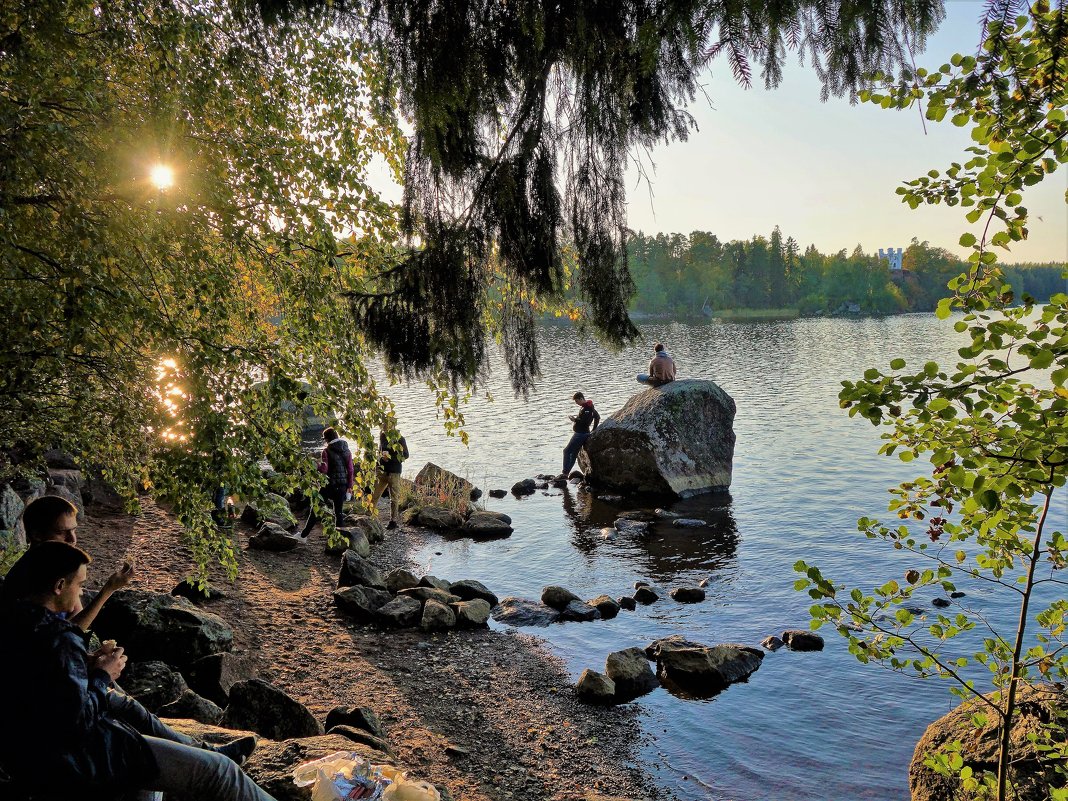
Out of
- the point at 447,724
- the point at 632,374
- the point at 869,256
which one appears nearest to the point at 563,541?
the point at 447,724

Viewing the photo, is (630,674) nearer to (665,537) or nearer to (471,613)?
(471,613)

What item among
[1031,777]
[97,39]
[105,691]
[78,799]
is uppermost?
[97,39]

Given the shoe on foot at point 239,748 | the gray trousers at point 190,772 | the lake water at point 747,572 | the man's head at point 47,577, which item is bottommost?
the lake water at point 747,572

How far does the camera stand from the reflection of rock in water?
15.0m

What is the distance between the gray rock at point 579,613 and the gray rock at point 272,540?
543cm

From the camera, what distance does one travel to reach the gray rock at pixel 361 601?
11.0m

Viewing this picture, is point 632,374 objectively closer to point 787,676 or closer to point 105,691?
point 787,676

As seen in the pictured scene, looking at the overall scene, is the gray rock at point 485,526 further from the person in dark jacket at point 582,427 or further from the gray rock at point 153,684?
the gray rock at point 153,684

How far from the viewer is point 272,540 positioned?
45.8 ft

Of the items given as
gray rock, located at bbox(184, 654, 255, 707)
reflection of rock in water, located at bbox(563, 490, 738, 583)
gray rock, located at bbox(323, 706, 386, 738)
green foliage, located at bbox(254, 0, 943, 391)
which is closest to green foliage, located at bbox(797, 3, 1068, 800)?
green foliage, located at bbox(254, 0, 943, 391)

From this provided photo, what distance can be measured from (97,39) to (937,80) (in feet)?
17.5

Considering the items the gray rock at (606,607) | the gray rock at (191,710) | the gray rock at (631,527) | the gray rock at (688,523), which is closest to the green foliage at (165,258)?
the gray rock at (191,710)

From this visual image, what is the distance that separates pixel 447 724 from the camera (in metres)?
8.30

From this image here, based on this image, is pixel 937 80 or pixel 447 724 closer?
pixel 937 80
